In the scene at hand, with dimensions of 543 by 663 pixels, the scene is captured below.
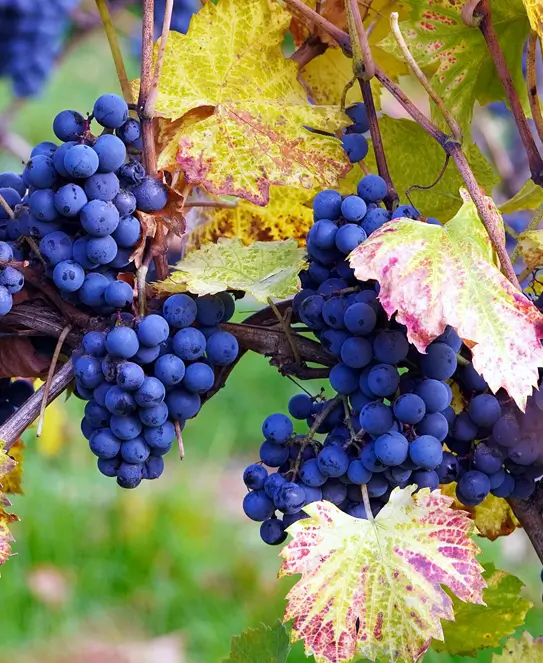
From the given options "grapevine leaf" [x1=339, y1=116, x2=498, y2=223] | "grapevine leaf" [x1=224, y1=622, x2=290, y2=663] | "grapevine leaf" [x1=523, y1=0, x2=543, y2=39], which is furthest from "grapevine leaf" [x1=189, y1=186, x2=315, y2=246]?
"grapevine leaf" [x1=224, y1=622, x2=290, y2=663]

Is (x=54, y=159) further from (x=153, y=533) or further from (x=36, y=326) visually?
(x=153, y=533)

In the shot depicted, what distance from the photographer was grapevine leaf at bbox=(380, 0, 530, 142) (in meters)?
0.78

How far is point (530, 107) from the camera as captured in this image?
0.79 meters

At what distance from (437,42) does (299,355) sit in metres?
0.32

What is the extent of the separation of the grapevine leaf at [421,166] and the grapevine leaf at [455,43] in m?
0.04

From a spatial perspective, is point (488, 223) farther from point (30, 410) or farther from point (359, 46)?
point (30, 410)

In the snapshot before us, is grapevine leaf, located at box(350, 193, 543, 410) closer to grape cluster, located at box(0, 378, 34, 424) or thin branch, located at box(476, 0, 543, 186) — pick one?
thin branch, located at box(476, 0, 543, 186)

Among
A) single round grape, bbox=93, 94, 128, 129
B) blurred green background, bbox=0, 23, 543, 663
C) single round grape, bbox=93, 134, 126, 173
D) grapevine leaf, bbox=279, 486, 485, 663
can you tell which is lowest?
blurred green background, bbox=0, 23, 543, 663

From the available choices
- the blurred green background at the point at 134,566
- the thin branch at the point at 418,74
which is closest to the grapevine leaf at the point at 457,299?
the thin branch at the point at 418,74

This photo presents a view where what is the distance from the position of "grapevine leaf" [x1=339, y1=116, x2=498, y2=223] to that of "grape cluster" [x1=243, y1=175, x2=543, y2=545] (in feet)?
0.64

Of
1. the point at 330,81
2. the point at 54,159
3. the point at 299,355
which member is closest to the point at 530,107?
the point at 330,81

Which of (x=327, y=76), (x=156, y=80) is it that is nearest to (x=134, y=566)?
(x=327, y=76)

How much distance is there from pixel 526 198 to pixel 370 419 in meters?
0.34

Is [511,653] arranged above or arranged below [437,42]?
below
